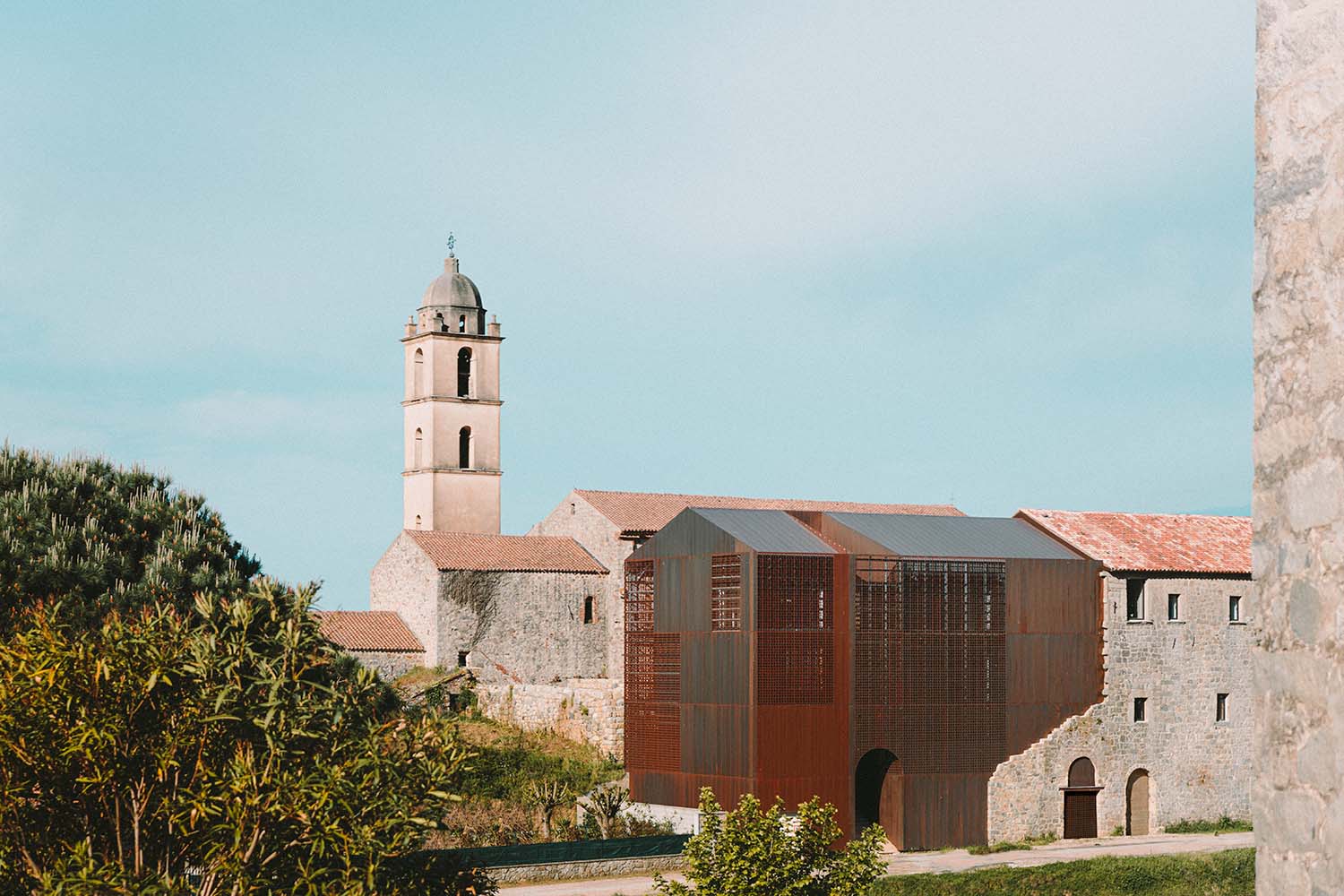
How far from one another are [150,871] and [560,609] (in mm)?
40332

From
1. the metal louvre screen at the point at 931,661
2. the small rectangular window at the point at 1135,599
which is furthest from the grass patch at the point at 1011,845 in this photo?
the small rectangular window at the point at 1135,599

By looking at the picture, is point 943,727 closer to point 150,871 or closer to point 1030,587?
point 1030,587

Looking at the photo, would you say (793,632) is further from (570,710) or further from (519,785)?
(570,710)

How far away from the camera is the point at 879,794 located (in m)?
38.6

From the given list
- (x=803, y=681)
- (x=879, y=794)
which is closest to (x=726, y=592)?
(x=803, y=681)

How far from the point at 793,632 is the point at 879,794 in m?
4.91

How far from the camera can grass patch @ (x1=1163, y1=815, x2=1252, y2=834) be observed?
41.1 meters

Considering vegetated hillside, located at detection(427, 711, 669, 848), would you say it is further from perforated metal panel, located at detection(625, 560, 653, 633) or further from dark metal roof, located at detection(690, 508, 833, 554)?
dark metal roof, located at detection(690, 508, 833, 554)

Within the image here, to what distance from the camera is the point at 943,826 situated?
3822cm

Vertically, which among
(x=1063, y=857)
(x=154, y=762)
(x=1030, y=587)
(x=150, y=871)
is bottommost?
(x=1063, y=857)

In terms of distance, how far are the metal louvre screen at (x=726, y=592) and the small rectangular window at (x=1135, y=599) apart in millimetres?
11274

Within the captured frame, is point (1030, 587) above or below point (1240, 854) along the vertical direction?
above

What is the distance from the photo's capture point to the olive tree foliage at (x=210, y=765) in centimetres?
1595

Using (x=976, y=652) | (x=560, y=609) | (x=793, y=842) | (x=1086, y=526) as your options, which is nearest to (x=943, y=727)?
(x=976, y=652)
